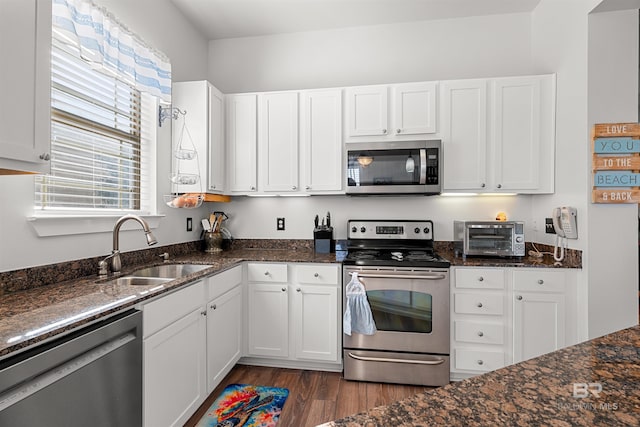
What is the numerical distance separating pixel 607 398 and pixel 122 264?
92.3 inches

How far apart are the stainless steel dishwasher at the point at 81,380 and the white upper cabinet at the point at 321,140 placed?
1.75m

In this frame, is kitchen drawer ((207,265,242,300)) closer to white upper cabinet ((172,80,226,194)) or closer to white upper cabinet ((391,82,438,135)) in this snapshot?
white upper cabinet ((172,80,226,194))

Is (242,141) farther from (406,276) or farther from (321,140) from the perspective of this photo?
(406,276)

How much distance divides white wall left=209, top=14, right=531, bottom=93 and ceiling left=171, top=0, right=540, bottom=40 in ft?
0.29

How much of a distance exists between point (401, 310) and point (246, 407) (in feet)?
4.09

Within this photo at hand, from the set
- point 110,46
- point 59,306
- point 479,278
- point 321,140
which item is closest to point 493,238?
point 479,278

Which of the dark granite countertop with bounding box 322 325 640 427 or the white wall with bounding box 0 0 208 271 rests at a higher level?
the white wall with bounding box 0 0 208 271

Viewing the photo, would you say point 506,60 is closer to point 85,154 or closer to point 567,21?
point 567,21

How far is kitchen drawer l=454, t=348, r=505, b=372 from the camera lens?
7.52ft

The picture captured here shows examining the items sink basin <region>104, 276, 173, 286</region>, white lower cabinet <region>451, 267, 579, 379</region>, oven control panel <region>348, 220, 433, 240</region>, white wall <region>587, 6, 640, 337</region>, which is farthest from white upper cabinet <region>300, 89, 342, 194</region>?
white wall <region>587, 6, 640, 337</region>

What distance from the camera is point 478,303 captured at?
230 cm

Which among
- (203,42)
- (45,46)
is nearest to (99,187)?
(45,46)

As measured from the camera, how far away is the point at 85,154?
185 centimetres

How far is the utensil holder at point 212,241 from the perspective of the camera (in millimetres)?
2925
